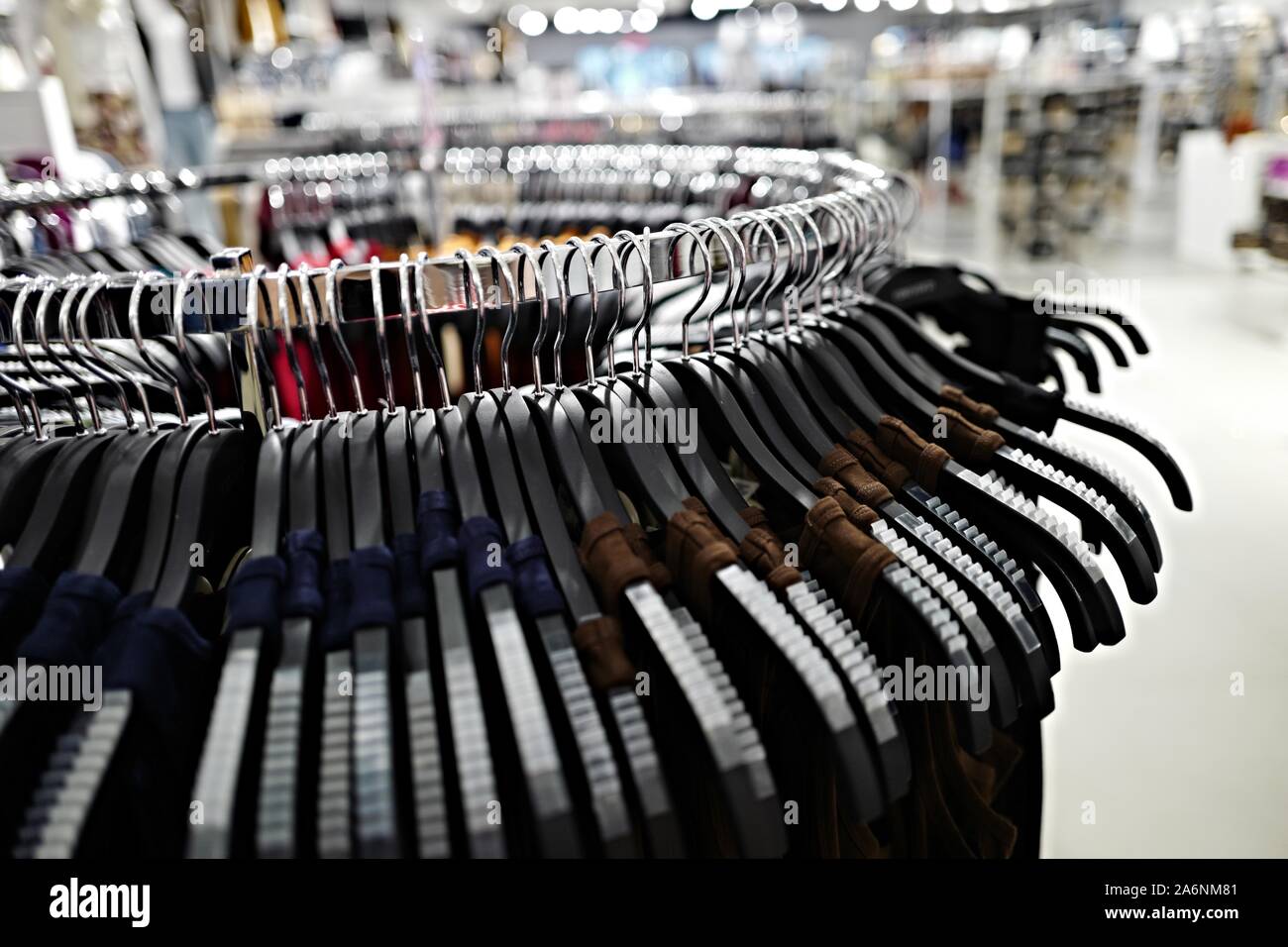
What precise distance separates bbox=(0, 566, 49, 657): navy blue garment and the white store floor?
1.62 meters

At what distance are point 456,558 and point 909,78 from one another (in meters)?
8.48

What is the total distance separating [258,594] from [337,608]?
2.4 inches

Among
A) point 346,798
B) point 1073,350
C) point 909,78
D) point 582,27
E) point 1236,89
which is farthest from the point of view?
point 582,27

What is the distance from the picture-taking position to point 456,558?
73 cm

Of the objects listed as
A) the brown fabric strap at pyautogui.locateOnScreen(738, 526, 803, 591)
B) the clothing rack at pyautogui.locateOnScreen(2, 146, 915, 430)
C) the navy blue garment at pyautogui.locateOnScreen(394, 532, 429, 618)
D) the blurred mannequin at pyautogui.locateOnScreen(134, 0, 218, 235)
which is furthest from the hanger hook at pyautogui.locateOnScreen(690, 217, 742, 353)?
the blurred mannequin at pyautogui.locateOnScreen(134, 0, 218, 235)

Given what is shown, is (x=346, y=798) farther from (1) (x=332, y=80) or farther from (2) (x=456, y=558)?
(1) (x=332, y=80)

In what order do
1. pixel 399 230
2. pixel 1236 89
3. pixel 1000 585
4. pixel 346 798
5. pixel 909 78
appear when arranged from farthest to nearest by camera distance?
pixel 909 78
pixel 1236 89
pixel 399 230
pixel 1000 585
pixel 346 798

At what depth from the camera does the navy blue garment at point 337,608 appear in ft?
2.19

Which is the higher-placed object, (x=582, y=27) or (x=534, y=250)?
(x=582, y=27)

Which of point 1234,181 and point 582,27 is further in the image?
point 582,27

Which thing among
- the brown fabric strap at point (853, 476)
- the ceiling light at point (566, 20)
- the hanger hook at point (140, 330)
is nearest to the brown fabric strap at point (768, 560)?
the brown fabric strap at point (853, 476)

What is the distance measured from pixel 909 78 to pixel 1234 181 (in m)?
3.37
